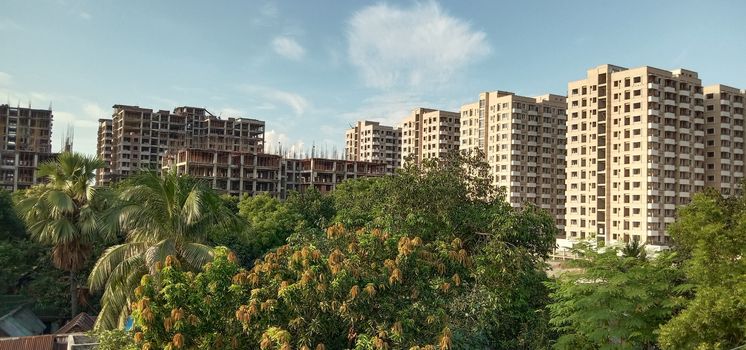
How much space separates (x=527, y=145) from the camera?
8562cm

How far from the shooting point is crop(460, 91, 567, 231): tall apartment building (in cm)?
8475

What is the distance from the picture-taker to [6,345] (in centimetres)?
1791

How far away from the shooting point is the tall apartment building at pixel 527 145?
84.8 m

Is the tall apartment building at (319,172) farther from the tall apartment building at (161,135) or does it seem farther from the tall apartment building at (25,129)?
the tall apartment building at (25,129)

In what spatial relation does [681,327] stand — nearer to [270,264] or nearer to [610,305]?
[610,305]

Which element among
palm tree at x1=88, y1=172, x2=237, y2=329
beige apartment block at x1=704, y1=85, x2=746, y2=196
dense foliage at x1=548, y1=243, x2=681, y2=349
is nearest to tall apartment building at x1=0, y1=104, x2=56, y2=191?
palm tree at x1=88, y1=172, x2=237, y2=329

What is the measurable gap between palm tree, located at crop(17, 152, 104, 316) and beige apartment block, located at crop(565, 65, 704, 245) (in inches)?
2245

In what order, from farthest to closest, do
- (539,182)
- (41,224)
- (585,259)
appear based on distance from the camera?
(539,182)
(41,224)
(585,259)

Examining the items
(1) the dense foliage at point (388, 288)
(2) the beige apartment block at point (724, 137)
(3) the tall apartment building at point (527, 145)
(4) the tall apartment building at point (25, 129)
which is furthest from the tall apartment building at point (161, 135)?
(1) the dense foliage at point (388, 288)

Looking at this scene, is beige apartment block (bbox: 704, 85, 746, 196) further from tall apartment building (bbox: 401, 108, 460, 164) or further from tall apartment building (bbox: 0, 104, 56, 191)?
tall apartment building (bbox: 0, 104, 56, 191)

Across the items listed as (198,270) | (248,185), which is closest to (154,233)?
(198,270)

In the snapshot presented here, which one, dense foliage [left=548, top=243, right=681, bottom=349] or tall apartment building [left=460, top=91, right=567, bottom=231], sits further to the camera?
tall apartment building [left=460, top=91, right=567, bottom=231]

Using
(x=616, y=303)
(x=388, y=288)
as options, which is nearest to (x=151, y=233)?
(x=388, y=288)

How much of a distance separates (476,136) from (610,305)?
76.8 m
